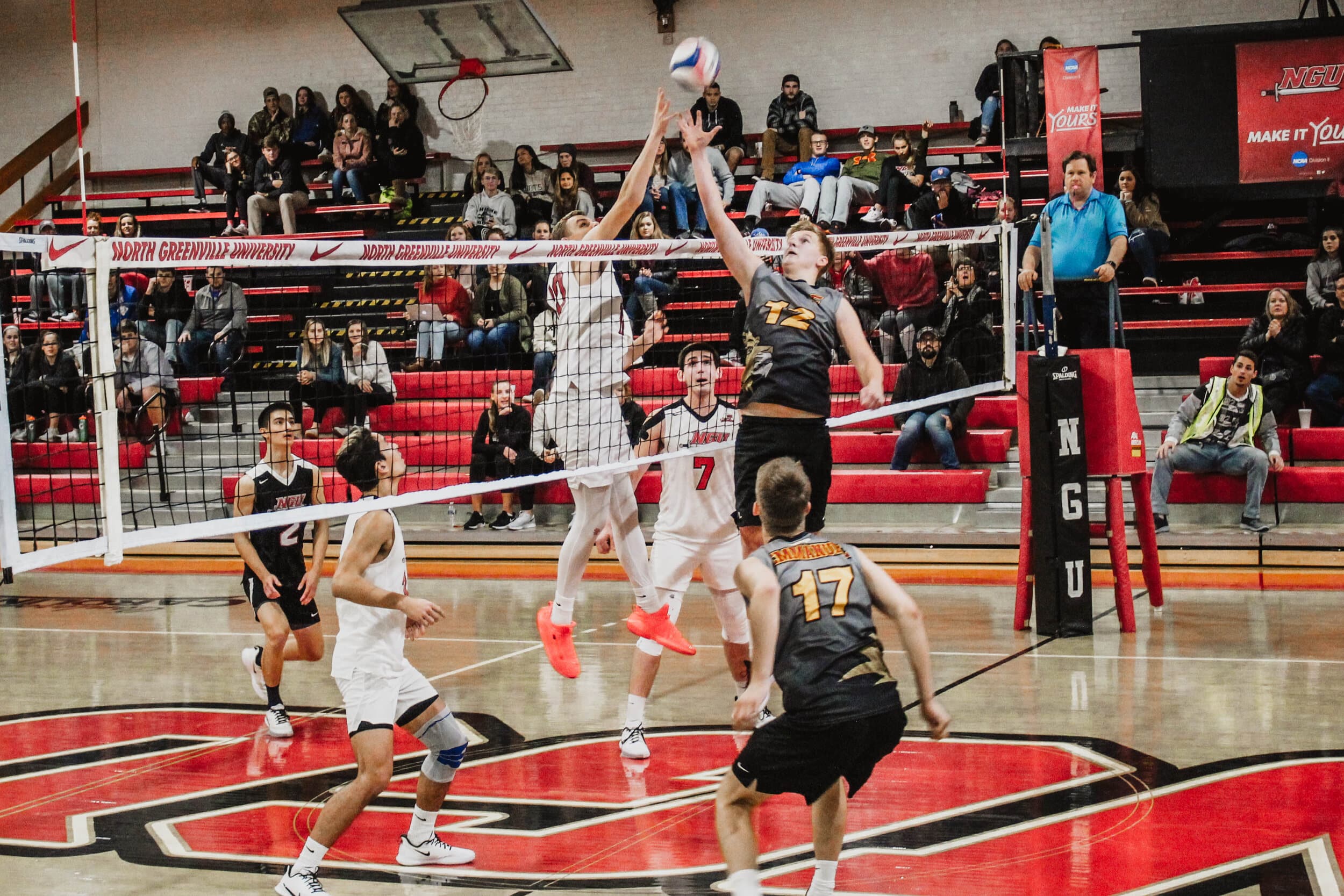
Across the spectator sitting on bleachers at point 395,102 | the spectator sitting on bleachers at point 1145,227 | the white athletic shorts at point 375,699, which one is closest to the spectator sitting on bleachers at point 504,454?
the spectator sitting on bleachers at point 1145,227

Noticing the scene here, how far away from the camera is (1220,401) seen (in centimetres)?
1153

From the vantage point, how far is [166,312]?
15.0 meters

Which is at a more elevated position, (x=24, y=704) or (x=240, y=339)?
(x=240, y=339)

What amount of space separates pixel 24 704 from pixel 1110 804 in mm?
5979

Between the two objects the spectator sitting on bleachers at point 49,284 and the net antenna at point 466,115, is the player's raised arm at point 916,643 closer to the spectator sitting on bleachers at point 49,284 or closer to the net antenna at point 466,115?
the spectator sitting on bleachers at point 49,284

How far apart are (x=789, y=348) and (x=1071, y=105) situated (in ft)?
32.2

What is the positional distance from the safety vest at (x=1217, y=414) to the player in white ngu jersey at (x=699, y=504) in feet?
21.0

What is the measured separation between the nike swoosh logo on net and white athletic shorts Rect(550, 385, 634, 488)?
2705mm

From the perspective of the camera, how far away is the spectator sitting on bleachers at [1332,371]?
1239 centimetres

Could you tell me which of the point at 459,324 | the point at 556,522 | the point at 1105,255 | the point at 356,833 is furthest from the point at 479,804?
the point at 459,324

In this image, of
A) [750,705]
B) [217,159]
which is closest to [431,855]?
[750,705]

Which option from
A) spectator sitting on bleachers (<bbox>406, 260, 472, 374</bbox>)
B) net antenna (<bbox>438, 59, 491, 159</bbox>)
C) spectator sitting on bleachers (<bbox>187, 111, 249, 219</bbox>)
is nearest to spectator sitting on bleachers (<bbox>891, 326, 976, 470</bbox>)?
spectator sitting on bleachers (<bbox>406, 260, 472, 374</bbox>)

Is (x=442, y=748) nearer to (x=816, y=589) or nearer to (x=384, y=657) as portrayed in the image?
(x=384, y=657)

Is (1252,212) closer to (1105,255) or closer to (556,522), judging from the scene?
(1105,255)
